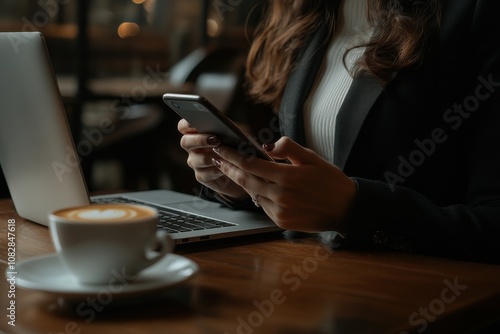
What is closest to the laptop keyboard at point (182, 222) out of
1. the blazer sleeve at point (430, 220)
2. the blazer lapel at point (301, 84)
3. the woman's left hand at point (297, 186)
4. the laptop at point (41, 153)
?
the laptop at point (41, 153)

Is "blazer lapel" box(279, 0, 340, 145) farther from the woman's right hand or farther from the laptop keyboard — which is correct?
the laptop keyboard

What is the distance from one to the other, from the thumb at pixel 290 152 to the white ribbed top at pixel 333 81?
0.45 m

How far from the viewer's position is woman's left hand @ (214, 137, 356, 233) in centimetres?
95

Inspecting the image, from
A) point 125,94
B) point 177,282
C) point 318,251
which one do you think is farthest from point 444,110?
point 125,94

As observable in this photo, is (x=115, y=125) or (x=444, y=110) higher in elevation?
(x=444, y=110)

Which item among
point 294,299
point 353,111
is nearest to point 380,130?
point 353,111

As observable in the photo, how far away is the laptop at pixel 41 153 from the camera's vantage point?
958 millimetres

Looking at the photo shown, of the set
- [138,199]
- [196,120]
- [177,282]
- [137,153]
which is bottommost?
[137,153]

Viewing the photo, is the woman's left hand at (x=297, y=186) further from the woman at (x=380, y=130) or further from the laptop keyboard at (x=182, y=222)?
the laptop keyboard at (x=182, y=222)

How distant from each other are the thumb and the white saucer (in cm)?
22

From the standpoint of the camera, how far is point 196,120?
3.23ft

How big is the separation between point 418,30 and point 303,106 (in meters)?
0.30

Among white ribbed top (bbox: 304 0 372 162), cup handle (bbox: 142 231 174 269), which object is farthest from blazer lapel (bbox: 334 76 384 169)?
cup handle (bbox: 142 231 174 269)

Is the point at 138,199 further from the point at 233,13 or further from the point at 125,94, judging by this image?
the point at 233,13
